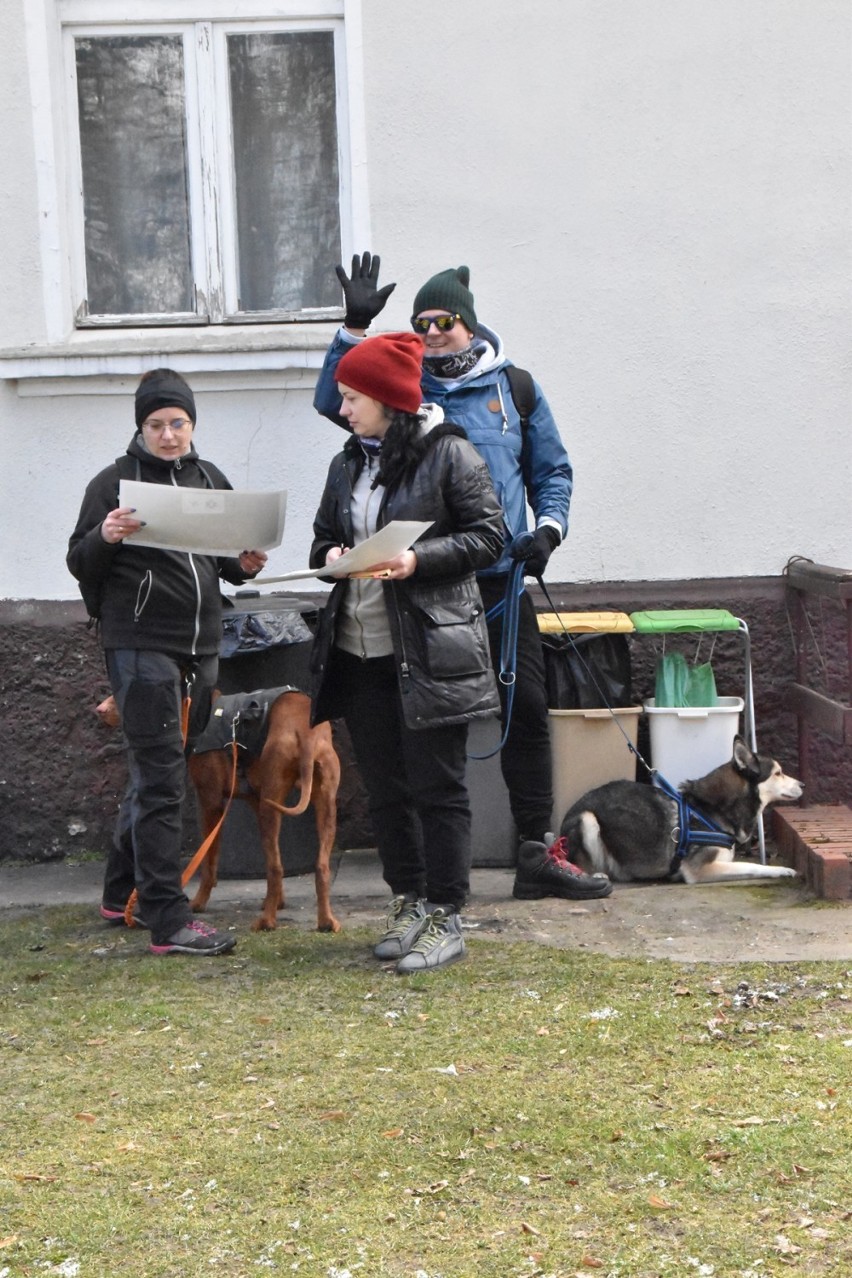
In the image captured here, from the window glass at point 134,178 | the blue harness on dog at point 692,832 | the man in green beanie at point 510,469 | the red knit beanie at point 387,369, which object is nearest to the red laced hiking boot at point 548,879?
the man in green beanie at point 510,469

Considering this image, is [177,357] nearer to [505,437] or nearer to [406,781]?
[505,437]

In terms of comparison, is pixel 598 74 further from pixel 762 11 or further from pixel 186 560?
pixel 186 560

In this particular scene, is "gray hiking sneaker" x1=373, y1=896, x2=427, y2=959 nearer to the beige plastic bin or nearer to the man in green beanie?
the man in green beanie

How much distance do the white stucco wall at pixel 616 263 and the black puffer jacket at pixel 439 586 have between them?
1887mm

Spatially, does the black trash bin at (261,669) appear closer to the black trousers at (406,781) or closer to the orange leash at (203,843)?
the orange leash at (203,843)

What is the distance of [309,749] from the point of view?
565 centimetres

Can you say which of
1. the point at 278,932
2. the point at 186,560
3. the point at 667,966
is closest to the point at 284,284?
the point at 186,560

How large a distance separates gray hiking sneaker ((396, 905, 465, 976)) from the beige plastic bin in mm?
1481

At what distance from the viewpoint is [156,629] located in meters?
5.43

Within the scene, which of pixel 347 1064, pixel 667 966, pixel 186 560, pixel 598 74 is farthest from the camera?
pixel 598 74

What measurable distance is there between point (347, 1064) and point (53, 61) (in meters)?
4.77

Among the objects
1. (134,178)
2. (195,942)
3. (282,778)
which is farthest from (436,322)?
(195,942)

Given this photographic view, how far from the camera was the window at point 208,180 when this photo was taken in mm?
7184

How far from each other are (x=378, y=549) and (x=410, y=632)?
417 millimetres
